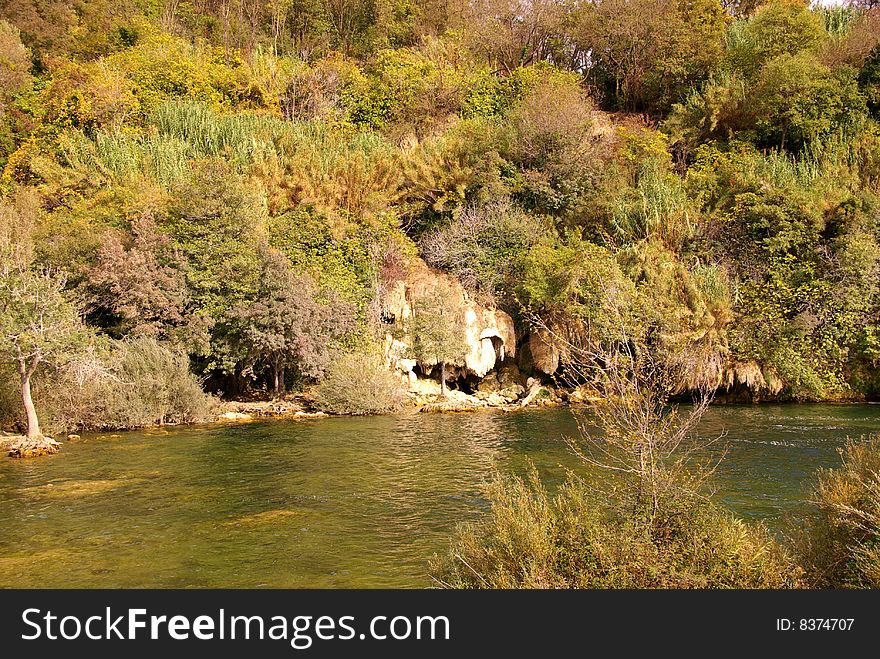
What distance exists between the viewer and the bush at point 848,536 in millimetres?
7164

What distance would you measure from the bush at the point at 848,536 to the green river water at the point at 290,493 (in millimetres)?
3758

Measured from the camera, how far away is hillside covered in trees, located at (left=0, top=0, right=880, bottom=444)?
28031 millimetres

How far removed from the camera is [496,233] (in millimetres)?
37469

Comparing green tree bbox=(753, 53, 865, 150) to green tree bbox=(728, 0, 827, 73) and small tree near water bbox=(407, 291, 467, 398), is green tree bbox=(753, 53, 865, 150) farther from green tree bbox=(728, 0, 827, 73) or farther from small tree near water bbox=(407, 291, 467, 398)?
small tree near water bbox=(407, 291, 467, 398)

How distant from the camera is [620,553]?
22.9ft

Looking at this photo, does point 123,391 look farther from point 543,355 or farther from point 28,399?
point 543,355

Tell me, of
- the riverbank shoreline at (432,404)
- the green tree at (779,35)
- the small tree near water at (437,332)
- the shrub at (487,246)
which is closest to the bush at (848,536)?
the riverbank shoreline at (432,404)

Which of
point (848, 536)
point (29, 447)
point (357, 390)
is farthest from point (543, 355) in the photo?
point (848, 536)

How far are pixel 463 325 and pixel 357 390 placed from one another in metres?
7.19

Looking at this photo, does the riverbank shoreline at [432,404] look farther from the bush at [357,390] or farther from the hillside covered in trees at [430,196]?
the hillside covered in trees at [430,196]

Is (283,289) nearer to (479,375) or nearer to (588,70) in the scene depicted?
(479,375)

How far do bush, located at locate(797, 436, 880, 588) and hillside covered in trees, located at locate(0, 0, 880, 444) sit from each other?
10.2 m

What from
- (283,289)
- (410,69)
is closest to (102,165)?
(283,289)

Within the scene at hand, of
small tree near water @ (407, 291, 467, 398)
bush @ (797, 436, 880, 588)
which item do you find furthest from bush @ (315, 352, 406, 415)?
bush @ (797, 436, 880, 588)
